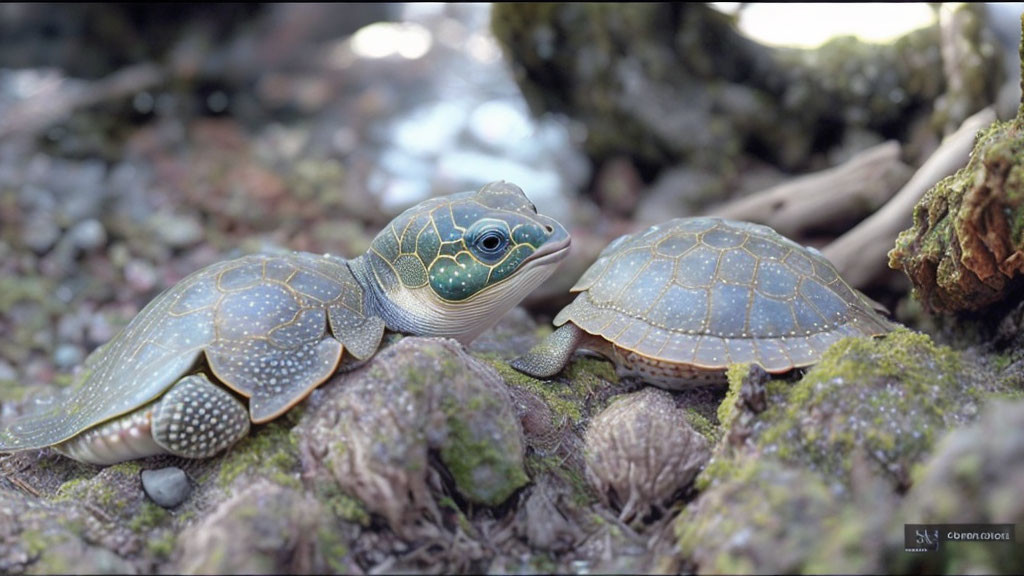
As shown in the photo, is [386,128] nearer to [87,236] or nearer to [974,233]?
[87,236]

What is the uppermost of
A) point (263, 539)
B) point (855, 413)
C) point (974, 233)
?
point (974, 233)

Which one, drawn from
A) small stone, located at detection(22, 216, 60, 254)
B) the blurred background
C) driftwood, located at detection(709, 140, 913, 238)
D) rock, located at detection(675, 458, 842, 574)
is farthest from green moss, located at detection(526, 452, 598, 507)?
small stone, located at detection(22, 216, 60, 254)

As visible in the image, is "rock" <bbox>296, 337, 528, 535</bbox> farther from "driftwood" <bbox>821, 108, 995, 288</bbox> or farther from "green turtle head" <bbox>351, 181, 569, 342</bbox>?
"driftwood" <bbox>821, 108, 995, 288</bbox>

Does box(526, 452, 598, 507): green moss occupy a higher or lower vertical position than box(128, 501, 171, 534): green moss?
higher

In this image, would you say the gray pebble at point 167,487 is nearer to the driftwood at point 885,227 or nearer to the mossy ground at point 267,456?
the mossy ground at point 267,456

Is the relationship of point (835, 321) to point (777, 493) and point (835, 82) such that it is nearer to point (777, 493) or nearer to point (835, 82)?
point (777, 493)

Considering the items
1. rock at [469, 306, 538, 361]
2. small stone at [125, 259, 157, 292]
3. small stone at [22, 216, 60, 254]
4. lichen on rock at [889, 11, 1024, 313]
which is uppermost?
lichen on rock at [889, 11, 1024, 313]

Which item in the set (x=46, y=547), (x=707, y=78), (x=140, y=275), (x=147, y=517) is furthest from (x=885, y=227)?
(x=140, y=275)

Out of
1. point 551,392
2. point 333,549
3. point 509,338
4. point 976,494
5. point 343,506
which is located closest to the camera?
point 976,494
